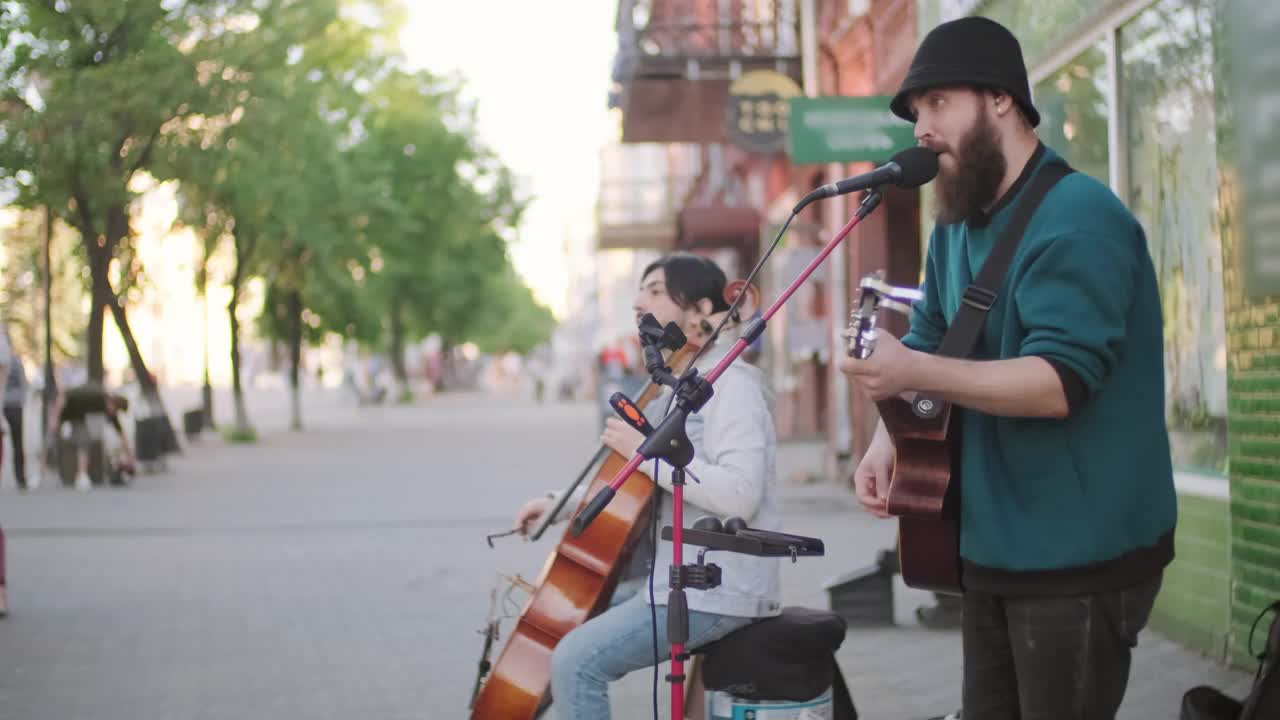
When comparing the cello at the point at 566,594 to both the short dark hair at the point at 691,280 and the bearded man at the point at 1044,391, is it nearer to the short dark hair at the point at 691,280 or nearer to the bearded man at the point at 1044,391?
the short dark hair at the point at 691,280

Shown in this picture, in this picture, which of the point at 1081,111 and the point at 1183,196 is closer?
the point at 1183,196

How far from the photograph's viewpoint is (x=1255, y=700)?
312 centimetres

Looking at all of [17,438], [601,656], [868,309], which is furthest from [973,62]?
[17,438]

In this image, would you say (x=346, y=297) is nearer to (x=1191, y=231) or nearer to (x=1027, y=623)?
(x=1191, y=231)

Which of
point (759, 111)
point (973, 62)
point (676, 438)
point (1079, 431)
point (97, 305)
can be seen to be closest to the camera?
point (1079, 431)

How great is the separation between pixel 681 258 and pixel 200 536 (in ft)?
31.0

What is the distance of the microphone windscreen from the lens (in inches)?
112

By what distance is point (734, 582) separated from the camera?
4.01 m

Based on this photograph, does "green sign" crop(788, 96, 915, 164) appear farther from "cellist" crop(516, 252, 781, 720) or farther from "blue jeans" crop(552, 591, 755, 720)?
"blue jeans" crop(552, 591, 755, 720)

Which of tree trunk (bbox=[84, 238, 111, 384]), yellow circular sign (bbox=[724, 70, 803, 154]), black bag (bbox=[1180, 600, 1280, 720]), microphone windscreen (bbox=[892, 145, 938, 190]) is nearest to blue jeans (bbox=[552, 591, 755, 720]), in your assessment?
black bag (bbox=[1180, 600, 1280, 720])

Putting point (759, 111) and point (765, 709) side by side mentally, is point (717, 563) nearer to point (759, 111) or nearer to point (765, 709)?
point (765, 709)

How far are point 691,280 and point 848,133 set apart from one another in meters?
8.01

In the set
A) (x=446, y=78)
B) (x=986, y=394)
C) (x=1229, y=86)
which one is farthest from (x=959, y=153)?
(x=446, y=78)

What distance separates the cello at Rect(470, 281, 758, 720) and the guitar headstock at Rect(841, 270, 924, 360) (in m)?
1.61
